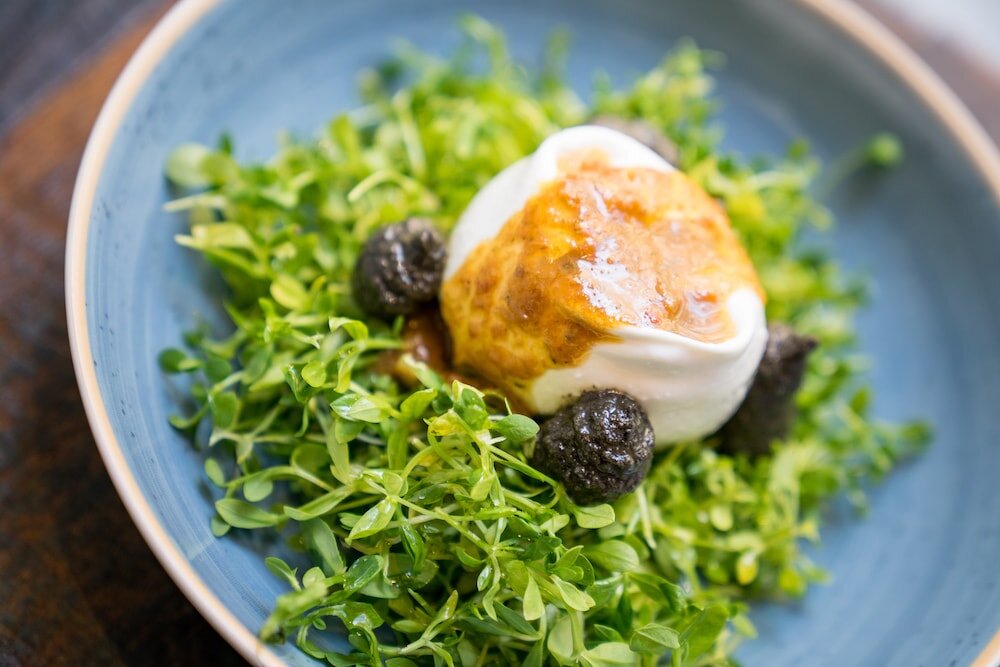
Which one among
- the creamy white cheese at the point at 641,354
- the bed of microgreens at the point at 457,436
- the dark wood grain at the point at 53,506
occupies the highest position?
the creamy white cheese at the point at 641,354

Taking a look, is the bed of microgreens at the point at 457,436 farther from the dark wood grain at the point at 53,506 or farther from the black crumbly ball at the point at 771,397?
the dark wood grain at the point at 53,506

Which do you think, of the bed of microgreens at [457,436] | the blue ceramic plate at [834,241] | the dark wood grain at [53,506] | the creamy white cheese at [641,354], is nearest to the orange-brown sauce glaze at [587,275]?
the creamy white cheese at [641,354]

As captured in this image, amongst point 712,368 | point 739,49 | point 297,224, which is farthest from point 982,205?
point 297,224

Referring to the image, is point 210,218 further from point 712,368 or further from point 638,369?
point 712,368

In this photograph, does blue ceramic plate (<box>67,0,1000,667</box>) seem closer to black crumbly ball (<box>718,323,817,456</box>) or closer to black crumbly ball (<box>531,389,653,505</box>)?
black crumbly ball (<box>718,323,817,456</box>)

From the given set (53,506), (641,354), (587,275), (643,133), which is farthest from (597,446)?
(53,506)

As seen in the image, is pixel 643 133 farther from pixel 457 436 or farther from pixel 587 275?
pixel 457 436
